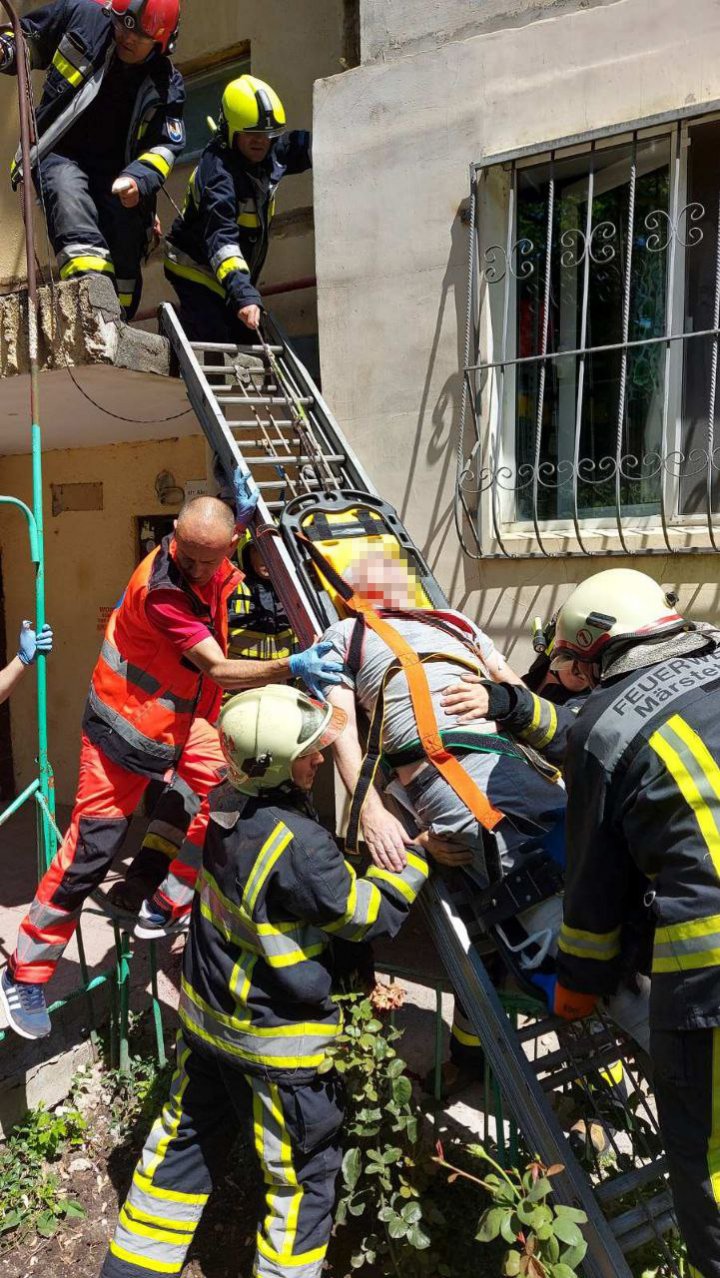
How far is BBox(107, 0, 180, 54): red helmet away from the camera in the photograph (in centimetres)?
474

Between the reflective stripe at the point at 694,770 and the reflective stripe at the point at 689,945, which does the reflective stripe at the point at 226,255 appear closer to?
the reflective stripe at the point at 694,770

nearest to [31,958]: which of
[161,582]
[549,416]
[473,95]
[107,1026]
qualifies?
[107,1026]

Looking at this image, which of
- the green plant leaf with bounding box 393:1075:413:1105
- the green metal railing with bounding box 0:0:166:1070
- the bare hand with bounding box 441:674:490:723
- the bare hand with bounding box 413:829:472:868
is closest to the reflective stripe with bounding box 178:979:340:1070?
the green plant leaf with bounding box 393:1075:413:1105

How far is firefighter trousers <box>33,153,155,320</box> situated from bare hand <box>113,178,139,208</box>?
0.74 feet

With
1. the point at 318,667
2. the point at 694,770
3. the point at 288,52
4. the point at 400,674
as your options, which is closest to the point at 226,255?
the point at 288,52

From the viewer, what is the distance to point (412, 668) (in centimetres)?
291

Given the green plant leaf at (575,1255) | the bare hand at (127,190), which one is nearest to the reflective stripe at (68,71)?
the bare hand at (127,190)

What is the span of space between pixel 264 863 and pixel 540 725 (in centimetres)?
102

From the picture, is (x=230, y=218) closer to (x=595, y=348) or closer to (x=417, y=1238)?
(x=595, y=348)

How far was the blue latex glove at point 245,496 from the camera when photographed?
396 centimetres

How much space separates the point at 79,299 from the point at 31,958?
10.3 ft

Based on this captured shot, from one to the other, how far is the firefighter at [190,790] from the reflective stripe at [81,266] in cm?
162

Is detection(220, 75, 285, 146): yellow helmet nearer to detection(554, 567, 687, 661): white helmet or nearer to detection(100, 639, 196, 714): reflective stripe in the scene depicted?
detection(100, 639, 196, 714): reflective stripe

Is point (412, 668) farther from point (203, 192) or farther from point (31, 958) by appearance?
point (203, 192)
